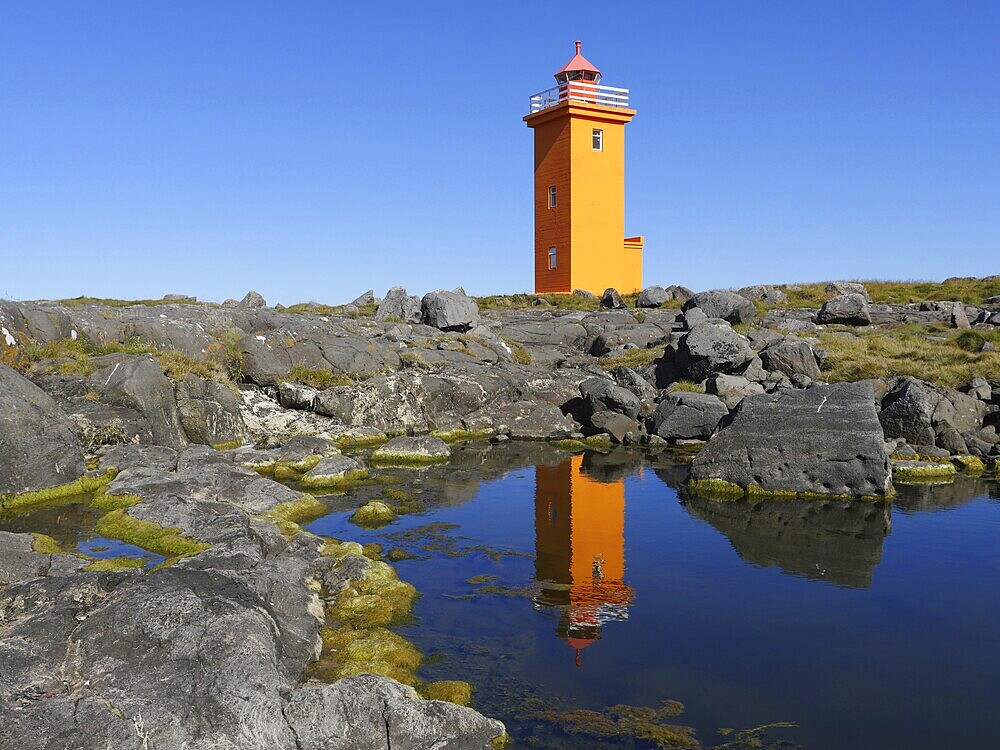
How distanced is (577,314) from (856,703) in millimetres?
39042

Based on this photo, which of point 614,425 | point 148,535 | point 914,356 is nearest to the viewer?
point 148,535

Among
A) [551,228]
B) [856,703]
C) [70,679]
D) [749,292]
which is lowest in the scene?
[856,703]

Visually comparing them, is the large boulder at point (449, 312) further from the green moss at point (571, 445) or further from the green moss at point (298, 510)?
the green moss at point (298, 510)

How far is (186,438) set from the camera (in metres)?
24.9

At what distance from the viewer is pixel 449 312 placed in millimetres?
41031

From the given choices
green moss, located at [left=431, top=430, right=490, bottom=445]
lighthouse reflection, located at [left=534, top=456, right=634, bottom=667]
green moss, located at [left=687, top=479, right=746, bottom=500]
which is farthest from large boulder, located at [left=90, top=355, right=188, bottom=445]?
green moss, located at [left=687, top=479, right=746, bottom=500]

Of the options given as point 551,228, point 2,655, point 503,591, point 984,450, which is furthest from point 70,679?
point 551,228

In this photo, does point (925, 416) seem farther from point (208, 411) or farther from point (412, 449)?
point (208, 411)

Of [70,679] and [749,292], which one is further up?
[749,292]

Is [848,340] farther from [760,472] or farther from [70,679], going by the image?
[70,679]

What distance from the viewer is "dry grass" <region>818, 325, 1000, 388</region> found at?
103ft

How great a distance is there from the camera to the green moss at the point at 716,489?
2114 centimetres

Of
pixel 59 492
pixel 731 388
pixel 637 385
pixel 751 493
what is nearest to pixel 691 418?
pixel 731 388

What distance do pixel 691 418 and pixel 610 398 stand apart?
349 cm
